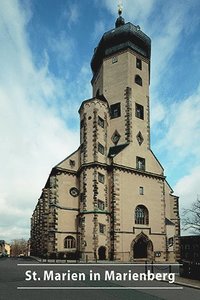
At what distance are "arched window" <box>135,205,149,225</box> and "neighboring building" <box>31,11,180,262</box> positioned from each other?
0.04 m

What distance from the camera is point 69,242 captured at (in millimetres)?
41562

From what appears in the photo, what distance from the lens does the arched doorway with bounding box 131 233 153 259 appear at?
41250mm

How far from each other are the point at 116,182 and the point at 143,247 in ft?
29.2

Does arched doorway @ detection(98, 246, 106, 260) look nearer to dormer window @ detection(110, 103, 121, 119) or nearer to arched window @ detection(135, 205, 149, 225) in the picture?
arched window @ detection(135, 205, 149, 225)

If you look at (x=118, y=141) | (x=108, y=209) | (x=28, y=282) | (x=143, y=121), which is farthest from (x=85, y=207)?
(x=28, y=282)

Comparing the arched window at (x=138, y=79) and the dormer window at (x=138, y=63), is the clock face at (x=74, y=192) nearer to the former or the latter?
the arched window at (x=138, y=79)

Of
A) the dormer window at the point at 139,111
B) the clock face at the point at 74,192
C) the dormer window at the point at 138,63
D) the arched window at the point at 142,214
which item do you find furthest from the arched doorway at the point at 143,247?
the dormer window at the point at 138,63

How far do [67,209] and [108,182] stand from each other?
19.7 feet

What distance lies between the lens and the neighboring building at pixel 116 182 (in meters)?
39.6

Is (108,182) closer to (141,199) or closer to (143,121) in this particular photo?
(141,199)

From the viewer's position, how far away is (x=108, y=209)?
40375 millimetres

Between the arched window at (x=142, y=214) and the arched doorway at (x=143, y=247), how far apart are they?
5.57 feet

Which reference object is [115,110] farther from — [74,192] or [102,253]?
[102,253]

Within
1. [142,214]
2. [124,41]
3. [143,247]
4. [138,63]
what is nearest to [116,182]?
[142,214]
